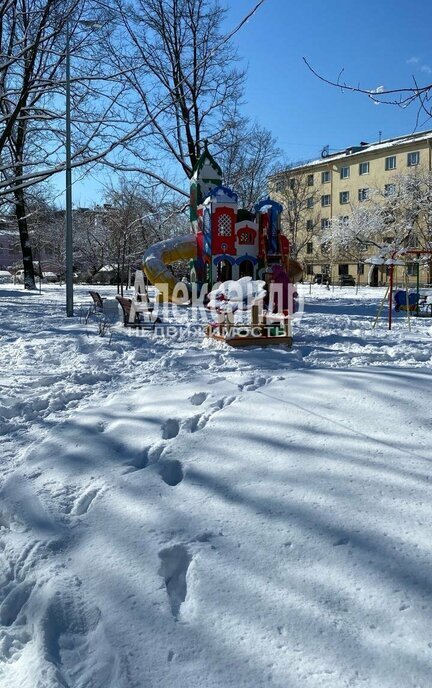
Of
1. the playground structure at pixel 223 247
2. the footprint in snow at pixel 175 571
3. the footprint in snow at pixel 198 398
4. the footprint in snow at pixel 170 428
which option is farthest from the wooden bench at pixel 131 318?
the footprint in snow at pixel 175 571

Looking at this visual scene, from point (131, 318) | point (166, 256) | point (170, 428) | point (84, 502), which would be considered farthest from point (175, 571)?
point (166, 256)

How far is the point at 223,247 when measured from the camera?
62.1 ft

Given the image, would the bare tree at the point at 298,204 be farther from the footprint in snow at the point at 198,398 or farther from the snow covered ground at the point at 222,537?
the snow covered ground at the point at 222,537

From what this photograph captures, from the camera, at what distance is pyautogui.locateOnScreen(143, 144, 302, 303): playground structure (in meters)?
18.8

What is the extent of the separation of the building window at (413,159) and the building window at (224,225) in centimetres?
3735

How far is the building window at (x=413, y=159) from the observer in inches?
1909

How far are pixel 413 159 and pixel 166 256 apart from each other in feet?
126

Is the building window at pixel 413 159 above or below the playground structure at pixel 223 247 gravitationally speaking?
above

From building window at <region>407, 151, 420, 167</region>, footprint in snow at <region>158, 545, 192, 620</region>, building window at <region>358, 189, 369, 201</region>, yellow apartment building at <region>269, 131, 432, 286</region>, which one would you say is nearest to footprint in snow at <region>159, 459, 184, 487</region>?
footprint in snow at <region>158, 545, 192, 620</region>

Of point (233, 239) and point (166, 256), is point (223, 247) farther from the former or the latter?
point (166, 256)

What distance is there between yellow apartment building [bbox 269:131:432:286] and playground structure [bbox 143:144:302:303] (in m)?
29.9

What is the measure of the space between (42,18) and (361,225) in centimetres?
3779

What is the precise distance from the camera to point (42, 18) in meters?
12.8

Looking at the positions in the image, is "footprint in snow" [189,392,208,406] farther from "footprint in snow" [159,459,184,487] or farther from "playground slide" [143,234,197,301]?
"playground slide" [143,234,197,301]
